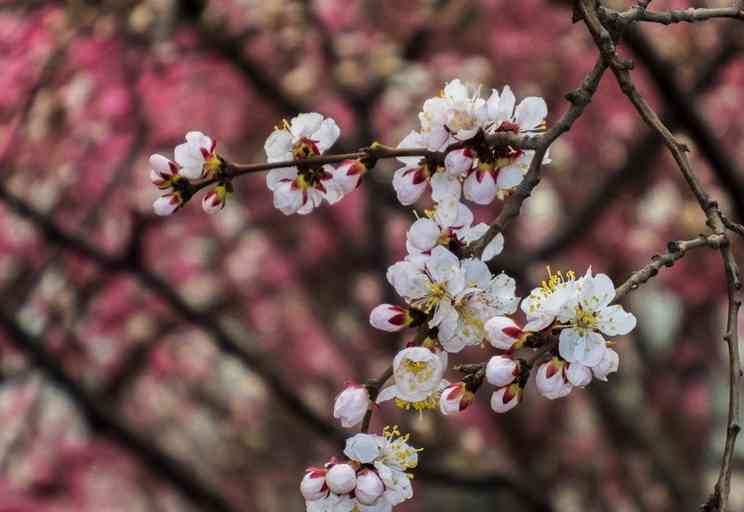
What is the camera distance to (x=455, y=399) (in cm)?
131

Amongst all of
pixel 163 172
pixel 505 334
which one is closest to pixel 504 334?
pixel 505 334

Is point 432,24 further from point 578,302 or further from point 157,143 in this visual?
point 578,302

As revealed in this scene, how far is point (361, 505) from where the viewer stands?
4.34 feet

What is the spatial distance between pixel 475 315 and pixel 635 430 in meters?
3.66

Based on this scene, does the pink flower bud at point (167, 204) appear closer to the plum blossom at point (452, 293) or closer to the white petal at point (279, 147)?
the white petal at point (279, 147)

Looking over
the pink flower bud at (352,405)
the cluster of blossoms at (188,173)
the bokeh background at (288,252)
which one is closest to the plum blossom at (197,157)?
the cluster of blossoms at (188,173)

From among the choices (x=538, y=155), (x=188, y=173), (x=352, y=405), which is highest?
(x=188, y=173)

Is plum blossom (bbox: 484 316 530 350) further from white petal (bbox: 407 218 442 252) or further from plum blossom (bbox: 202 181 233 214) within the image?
plum blossom (bbox: 202 181 233 214)

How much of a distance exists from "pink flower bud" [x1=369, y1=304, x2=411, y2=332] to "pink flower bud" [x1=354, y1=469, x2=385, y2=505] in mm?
181

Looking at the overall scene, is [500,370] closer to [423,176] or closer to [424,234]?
[424,234]

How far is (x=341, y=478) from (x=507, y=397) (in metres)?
0.22

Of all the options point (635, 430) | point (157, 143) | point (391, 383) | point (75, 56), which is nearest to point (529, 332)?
point (391, 383)

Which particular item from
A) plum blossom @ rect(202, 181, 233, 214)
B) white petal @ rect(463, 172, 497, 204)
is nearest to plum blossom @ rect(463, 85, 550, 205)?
white petal @ rect(463, 172, 497, 204)

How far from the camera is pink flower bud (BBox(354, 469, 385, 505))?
130cm
